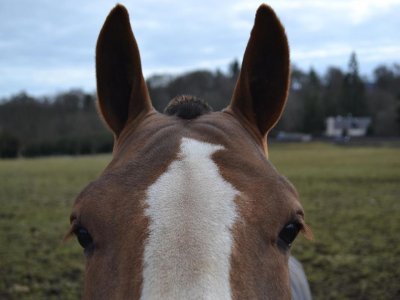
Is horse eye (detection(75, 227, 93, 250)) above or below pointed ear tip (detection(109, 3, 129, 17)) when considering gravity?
below

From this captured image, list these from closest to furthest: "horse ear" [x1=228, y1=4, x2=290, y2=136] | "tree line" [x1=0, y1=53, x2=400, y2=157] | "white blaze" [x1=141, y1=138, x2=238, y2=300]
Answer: "white blaze" [x1=141, y1=138, x2=238, y2=300] < "horse ear" [x1=228, y1=4, x2=290, y2=136] < "tree line" [x1=0, y1=53, x2=400, y2=157]

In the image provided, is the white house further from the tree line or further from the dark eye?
the dark eye

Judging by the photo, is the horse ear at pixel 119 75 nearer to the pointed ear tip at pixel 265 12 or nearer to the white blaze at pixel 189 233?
the pointed ear tip at pixel 265 12

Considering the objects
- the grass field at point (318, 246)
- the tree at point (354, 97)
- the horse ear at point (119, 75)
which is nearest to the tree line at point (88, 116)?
the tree at point (354, 97)

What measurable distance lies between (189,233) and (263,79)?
1509 millimetres

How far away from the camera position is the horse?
171cm

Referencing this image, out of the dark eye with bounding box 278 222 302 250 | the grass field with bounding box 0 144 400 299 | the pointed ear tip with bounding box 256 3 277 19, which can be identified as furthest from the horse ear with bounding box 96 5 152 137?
the grass field with bounding box 0 144 400 299

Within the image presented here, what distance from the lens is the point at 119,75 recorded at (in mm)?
3074

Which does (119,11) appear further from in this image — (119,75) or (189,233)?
(189,233)

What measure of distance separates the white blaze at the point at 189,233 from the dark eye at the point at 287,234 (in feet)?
1.08

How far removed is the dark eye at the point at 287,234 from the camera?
7.00 ft

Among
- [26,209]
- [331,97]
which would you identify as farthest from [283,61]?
[331,97]

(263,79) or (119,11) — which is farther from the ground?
(119,11)

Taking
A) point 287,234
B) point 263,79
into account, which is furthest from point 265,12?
point 287,234
